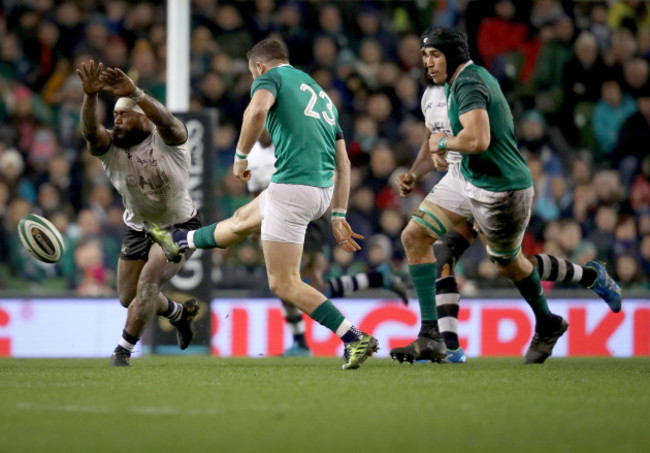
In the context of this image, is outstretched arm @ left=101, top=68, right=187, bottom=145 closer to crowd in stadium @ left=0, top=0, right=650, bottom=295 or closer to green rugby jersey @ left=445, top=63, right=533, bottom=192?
green rugby jersey @ left=445, top=63, right=533, bottom=192

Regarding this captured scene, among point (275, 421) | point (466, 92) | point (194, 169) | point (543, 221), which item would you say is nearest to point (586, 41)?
point (543, 221)

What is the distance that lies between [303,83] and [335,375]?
180 centimetres

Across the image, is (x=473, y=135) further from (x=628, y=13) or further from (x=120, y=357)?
(x=628, y=13)

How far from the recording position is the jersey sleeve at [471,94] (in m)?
7.03

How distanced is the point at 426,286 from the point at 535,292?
769 millimetres

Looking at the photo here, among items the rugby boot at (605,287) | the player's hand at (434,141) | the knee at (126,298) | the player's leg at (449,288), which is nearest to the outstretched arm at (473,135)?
the player's hand at (434,141)

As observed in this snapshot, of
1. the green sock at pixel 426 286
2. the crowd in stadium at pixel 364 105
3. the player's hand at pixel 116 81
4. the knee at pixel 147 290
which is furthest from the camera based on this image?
the crowd in stadium at pixel 364 105

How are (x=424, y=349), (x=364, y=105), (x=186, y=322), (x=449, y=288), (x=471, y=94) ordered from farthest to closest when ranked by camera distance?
1. (x=364, y=105)
2. (x=186, y=322)
3. (x=449, y=288)
4. (x=424, y=349)
5. (x=471, y=94)

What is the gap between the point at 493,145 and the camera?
736 cm

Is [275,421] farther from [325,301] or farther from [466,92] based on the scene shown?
[466,92]

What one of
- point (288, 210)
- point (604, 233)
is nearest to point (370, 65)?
point (604, 233)

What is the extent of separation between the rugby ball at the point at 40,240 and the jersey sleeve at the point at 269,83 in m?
1.95

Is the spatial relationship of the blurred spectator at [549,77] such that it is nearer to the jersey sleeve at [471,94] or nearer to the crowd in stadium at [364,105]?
the crowd in stadium at [364,105]

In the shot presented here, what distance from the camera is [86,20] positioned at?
1426cm
